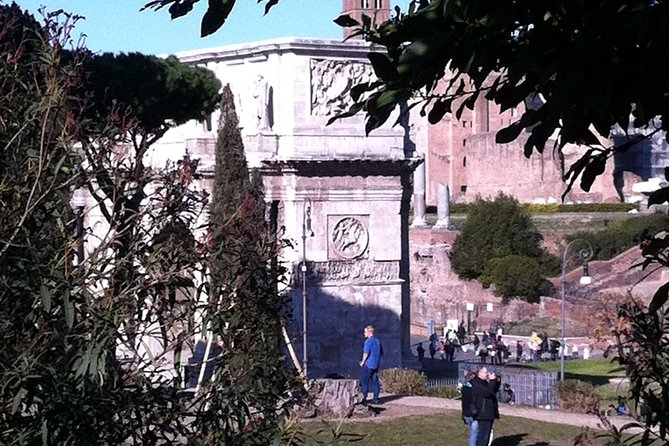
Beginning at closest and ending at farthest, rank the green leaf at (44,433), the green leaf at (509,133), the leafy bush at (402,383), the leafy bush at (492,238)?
the green leaf at (509,133) < the green leaf at (44,433) < the leafy bush at (402,383) < the leafy bush at (492,238)

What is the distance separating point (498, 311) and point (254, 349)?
32.6 m

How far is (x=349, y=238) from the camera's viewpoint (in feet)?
66.5

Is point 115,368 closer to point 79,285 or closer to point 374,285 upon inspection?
point 79,285

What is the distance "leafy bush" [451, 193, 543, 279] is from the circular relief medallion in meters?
18.7

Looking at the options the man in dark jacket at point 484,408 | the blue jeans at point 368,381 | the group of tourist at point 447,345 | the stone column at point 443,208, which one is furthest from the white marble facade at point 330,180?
the stone column at point 443,208

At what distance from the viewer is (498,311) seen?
3688cm

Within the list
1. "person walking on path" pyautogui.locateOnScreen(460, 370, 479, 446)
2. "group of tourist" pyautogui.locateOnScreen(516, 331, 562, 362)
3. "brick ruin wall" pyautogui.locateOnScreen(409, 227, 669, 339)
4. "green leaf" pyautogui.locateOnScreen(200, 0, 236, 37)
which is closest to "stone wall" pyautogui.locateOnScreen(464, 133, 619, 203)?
"brick ruin wall" pyautogui.locateOnScreen(409, 227, 669, 339)

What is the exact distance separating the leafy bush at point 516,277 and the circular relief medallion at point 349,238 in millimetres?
16416

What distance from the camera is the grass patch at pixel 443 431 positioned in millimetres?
11688

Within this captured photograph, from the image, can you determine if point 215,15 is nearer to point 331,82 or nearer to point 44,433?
point 44,433

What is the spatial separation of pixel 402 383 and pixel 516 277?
840 inches

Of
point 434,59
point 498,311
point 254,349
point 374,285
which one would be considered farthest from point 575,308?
point 434,59

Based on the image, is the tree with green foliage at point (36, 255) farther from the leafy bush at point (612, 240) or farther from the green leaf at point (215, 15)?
the leafy bush at point (612, 240)

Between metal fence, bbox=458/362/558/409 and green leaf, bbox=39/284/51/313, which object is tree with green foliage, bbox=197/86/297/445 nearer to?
green leaf, bbox=39/284/51/313
